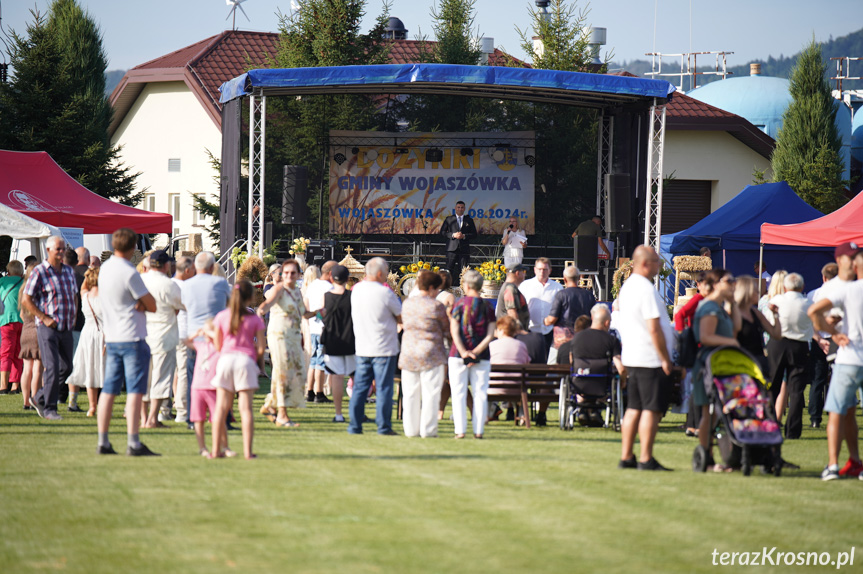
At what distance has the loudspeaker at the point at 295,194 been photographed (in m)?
18.9

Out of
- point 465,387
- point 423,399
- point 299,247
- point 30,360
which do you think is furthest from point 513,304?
point 299,247

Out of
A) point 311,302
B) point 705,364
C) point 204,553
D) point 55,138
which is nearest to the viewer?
point 204,553

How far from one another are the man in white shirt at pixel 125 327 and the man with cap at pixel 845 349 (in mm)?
4767

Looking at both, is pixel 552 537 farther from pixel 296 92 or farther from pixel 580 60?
pixel 580 60

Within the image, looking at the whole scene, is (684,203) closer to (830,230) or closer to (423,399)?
(830,230)

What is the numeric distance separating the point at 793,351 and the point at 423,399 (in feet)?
11.6

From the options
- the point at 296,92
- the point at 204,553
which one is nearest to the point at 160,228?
the point at 296,92

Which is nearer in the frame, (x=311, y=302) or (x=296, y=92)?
(x=311, y=302)

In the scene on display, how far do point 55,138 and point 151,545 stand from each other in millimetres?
24024

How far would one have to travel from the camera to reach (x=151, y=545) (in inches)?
197

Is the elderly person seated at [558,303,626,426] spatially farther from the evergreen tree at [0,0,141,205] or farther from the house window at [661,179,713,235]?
the house window at [661,179,713,235]

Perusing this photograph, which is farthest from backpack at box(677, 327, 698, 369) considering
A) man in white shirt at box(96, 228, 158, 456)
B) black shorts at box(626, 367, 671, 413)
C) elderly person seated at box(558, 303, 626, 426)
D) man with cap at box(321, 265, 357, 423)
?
man in white shirt at box(96, 228, 158, 456)

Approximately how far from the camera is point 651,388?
7.27m

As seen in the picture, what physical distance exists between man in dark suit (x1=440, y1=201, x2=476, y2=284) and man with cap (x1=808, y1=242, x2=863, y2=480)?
12.8m
